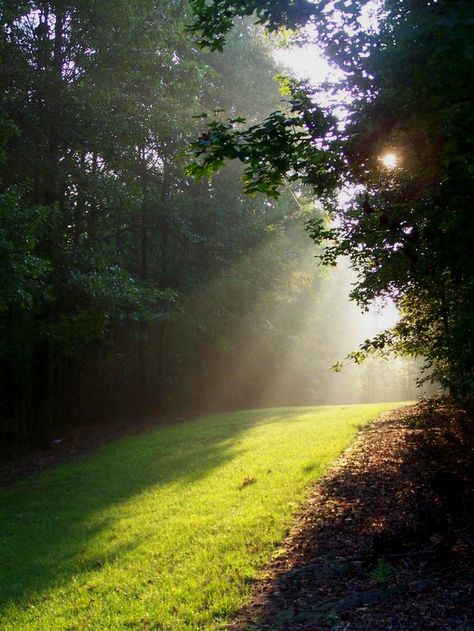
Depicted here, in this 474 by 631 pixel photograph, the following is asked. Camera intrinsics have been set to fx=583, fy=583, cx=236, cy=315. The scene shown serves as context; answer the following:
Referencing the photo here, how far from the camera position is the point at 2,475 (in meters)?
14.4

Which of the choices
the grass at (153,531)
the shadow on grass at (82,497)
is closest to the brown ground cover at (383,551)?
the grass at (153,531)

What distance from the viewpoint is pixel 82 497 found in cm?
1067

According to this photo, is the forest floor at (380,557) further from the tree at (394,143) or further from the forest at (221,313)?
the tree at (394,143)

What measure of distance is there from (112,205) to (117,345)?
10012 millimetres

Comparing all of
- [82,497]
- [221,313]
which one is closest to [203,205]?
[221,313]

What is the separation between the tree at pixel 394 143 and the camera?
16.5 feet

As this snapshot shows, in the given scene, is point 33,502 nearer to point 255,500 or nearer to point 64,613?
point 255,500

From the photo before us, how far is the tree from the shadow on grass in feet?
15.1

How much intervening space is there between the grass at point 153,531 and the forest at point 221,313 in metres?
0.04

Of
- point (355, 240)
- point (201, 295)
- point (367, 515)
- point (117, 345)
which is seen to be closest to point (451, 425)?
point (367, 515)

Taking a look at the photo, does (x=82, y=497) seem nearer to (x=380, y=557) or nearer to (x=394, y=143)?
(x=380, y=557)

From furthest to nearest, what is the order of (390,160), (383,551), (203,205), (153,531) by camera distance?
(203,205)
(153,531)
(390,160)
(383,551)

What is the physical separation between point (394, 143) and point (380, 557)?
396cm

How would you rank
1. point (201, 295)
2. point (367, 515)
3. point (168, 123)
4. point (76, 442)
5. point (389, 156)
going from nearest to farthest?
point (389, 156) → point (367, 515) → point (168, 123) → point (76, 442) → point (201, 295)
